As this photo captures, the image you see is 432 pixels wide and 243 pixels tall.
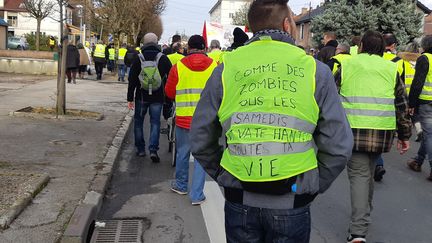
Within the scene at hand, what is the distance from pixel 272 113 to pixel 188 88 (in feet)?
12.0

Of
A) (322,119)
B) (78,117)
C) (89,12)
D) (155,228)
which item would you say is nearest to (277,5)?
(322,119)

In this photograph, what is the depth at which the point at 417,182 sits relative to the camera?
727cm

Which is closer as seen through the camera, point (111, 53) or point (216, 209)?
point (216, 209)

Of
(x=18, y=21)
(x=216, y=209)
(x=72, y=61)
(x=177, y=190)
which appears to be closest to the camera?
(x=216, y=209)

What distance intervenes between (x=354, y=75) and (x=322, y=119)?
7.76ft

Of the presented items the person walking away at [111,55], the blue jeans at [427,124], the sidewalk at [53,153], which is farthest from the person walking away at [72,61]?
the blue jeans at [427,124]

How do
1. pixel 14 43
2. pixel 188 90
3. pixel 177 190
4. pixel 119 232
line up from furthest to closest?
pixel 14 43 → pixel 177 190 → pixel 188 90 → pixel 119 232

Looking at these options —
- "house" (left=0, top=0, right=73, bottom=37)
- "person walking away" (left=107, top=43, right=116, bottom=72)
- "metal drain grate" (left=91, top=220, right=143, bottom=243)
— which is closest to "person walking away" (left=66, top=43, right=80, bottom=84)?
"person walking away" (left=107, top=43, right=116, bottom=72)

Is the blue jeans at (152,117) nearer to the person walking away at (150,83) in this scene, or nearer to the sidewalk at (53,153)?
the person walking away at (150,83)

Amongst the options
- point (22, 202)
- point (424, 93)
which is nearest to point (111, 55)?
point (424, 93)

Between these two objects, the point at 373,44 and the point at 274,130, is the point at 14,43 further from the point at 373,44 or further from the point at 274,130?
the point at 274,130

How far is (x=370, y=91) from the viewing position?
4.53 meters

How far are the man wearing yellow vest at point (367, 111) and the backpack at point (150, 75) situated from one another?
11.4ft

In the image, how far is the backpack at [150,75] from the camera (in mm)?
7488
